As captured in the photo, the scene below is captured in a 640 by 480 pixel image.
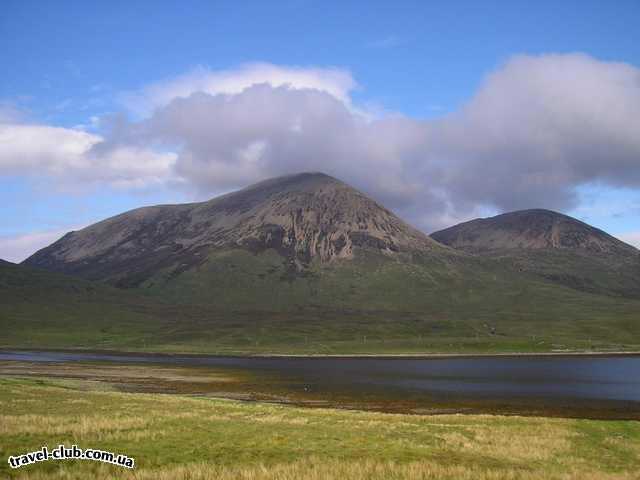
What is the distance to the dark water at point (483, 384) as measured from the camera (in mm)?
68250

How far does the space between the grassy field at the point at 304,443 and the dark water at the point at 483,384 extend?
21606 mm

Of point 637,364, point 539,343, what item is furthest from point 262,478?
point 539,343

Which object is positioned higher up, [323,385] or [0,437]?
[0,437]

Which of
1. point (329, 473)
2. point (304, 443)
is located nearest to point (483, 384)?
point (304, 443)

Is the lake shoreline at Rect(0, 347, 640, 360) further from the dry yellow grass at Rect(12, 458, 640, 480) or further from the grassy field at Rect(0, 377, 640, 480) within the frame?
the dry yellow grass at Rect(12, 458, 640, 480)

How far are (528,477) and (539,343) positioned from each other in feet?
580

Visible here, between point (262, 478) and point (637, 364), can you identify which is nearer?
point (262, 478)

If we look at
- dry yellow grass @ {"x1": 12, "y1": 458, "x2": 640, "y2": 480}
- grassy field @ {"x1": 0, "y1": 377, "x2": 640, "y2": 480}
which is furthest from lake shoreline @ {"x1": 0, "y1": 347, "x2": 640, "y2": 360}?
dry yellow grass @ {"x1": 12, "y1": 458, "x2": 640, "y2": 480}

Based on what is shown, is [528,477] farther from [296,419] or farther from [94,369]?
[94,369]

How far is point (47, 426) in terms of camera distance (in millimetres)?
33188

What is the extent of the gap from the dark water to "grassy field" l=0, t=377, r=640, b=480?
851 inches

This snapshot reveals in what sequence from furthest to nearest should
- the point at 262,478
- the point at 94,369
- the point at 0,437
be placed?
the point at 94,369 → the point at 0,437 → the point at 262,478

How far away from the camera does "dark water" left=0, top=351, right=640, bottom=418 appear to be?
68.2 m

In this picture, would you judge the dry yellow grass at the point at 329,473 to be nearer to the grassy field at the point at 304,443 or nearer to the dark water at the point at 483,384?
the grassy field at the point at 304,443
